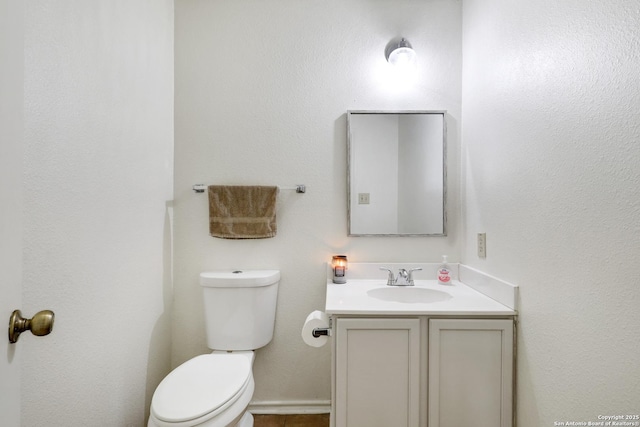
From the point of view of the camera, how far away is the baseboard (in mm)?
1698

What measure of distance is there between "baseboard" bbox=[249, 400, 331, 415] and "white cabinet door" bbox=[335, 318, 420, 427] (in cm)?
60

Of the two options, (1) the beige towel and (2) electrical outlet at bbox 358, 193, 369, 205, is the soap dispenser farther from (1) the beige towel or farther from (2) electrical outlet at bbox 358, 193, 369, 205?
(1) the beige towel

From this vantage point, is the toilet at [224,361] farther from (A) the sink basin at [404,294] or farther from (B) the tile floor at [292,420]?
(A) the sink basin at [404,294]

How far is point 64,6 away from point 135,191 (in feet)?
2.21

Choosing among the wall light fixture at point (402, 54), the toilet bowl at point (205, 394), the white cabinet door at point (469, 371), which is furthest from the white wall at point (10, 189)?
the wall light fixture at point (402, 54)

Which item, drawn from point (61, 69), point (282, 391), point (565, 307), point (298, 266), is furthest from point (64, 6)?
point (282, 391)

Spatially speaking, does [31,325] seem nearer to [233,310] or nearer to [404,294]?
[233,310]

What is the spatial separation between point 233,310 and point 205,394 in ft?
1.53

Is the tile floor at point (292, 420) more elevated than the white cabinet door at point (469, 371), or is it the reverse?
the white cabinet door at point (469, 371)

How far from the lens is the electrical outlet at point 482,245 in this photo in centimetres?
143

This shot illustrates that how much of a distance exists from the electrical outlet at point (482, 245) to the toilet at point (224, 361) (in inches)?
40.6

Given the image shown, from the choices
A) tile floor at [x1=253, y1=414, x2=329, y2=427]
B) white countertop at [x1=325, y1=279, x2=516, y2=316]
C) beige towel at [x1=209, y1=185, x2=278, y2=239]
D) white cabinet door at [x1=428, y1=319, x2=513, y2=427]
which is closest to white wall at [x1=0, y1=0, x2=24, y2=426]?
white countertop at [x1=325, y1=279, x2=516, y2=316]

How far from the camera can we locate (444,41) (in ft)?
5.60

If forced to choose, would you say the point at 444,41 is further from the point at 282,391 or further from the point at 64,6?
the point at 282,391
